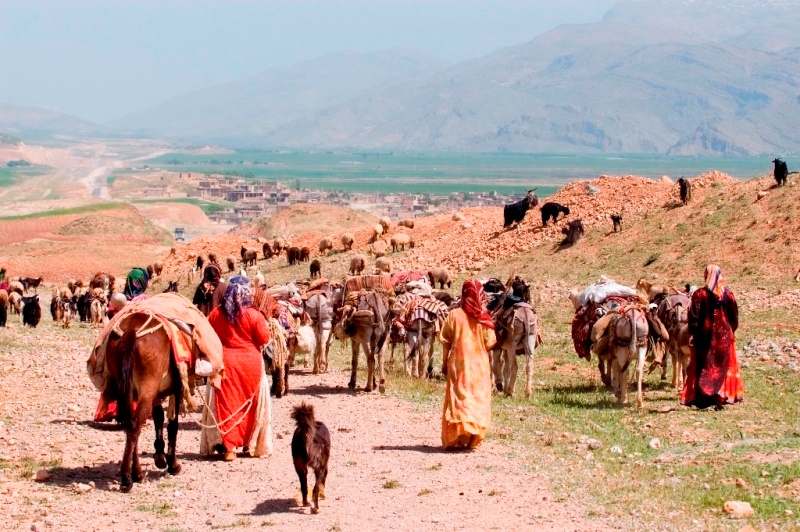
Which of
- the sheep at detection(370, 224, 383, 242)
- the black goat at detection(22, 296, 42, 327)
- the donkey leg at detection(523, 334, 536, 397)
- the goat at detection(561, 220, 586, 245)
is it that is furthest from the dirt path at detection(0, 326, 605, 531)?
the sheep at detection(370, 224, 383, 242)

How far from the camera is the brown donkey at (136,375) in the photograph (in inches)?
380

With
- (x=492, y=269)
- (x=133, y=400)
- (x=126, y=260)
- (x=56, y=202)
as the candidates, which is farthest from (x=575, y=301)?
(x=56, y=202)

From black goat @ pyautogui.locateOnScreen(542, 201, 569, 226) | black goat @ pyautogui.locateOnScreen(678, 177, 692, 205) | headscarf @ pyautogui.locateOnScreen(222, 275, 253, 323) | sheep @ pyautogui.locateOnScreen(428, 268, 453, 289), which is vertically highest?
black goat @ pyautogui.locateOnScreen(678, 177, 692, 205)

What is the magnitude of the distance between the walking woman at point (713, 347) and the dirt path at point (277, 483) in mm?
Result: 3458

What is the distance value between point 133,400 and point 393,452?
3.25 m

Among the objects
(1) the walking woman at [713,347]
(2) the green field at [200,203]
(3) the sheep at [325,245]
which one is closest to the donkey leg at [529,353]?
(1) the walking woman at [713,347]

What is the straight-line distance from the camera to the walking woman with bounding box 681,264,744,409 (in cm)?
1395

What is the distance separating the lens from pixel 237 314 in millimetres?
10961

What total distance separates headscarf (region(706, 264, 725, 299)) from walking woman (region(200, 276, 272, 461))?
6.04 m

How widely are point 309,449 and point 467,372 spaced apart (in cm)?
321

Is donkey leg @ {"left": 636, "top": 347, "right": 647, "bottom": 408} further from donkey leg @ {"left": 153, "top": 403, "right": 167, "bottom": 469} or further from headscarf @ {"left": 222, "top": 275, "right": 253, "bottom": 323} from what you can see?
donkey leg @ {"left": 153, "top": 403, "right": 167, "bottom": 469}

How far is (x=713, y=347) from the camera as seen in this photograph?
13969mm

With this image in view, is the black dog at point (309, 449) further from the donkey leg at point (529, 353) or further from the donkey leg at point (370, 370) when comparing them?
the donkey leg at point (529, 353)

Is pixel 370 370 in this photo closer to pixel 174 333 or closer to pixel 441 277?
pixel 174 333
